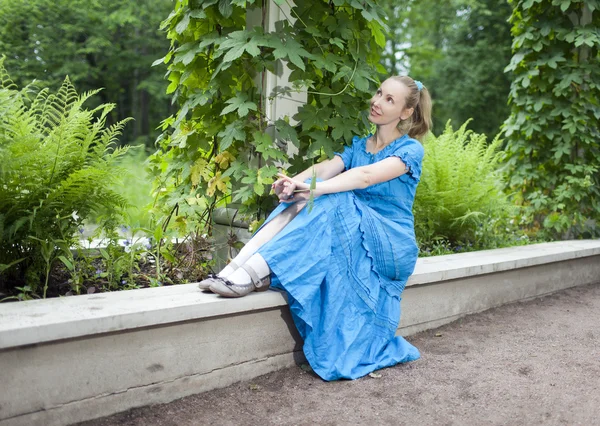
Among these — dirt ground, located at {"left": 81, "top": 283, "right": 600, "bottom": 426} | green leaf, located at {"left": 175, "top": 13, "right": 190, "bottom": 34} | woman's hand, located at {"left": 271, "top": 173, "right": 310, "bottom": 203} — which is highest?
green leaf, located at {"left": 175, "top": 13, "right": 190, "bottom": 34}

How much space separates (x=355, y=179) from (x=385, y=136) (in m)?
0.42

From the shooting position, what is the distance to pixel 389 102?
9.39ft

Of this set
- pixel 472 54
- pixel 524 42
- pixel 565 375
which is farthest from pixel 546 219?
pixel 472 54

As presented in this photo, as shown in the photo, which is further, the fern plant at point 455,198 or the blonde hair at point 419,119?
the fern plant at point 455,198

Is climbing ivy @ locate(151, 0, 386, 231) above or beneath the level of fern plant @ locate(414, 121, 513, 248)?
above

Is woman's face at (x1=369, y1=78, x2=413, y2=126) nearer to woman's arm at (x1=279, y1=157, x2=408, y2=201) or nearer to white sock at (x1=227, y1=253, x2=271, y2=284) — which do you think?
woman's arm at (x1=279, y1=157, x2=408, y2=201)

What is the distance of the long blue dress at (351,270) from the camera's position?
2416 millimetres

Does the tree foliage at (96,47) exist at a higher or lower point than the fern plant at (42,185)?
higher

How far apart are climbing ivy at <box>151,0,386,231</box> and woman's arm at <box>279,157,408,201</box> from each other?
0.25 meters

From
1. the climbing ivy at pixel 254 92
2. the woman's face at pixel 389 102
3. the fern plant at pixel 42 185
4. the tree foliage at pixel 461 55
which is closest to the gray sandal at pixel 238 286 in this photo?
the climbing ivy at pixel 254 92

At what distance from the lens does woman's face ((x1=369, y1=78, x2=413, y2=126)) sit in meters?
2.86

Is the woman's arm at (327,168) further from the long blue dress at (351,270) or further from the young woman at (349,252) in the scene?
the long blue dress at (351,270)

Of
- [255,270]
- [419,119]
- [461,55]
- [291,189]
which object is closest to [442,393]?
[255,270]

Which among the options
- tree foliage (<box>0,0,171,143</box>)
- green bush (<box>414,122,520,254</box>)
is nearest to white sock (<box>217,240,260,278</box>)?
green bush (<box>414,122,520,254</box>)
